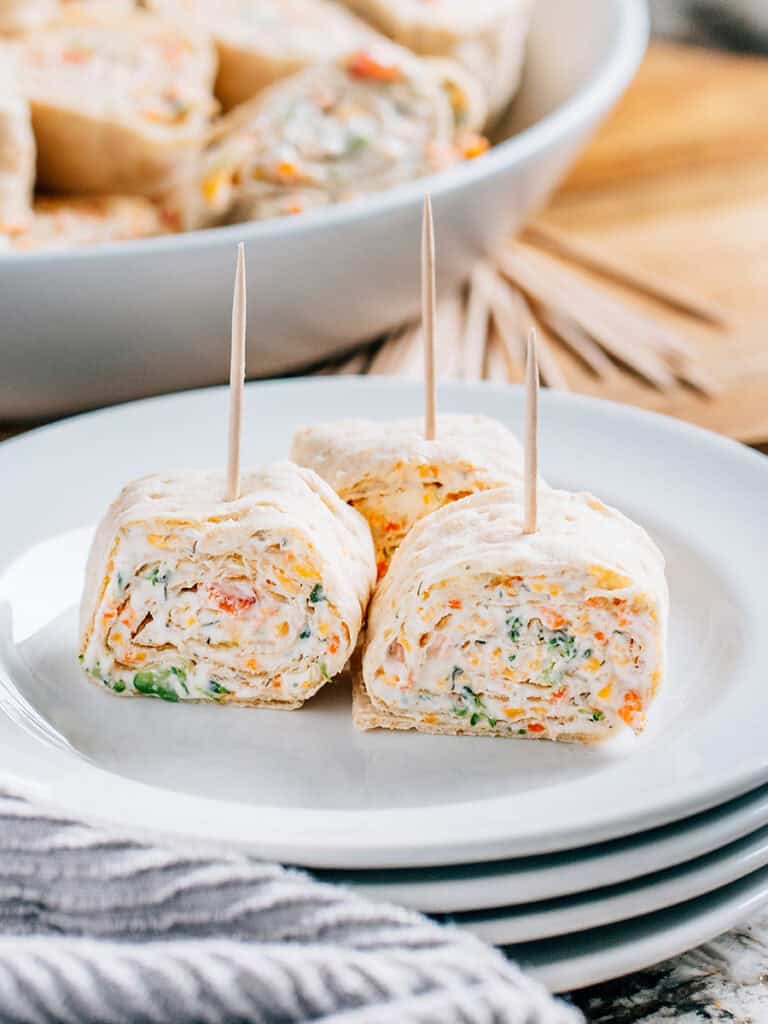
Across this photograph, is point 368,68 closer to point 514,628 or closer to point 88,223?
Answer: point 88,223

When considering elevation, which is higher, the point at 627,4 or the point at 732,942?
the point at 627,4

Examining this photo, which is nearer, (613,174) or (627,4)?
(627,4)

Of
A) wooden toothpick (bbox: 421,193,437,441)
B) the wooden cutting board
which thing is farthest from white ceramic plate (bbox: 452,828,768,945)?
the wooden cutting board

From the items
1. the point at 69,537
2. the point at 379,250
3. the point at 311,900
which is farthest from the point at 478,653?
the point at 379,250

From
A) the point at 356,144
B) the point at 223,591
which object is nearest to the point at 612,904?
the point at 223,591

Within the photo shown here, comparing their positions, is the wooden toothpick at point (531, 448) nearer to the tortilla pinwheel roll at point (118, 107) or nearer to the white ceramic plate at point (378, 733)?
the white ceramic plate at point (378, 733)

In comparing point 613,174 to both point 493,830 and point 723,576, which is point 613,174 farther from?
point 493,830

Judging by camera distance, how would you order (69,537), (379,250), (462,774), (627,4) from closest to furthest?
1. (462,774)
2. (69,537)
3. (379,250)
4. (627,4)
